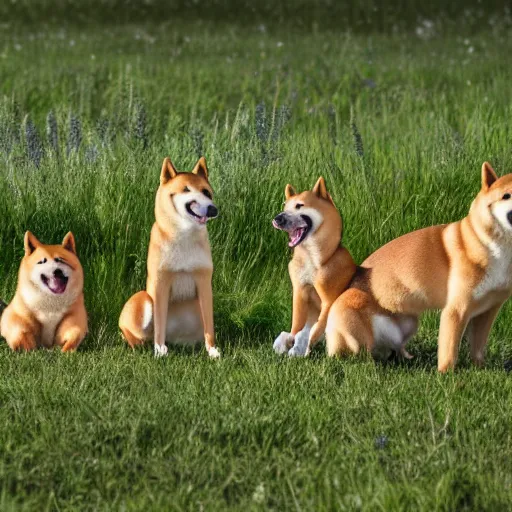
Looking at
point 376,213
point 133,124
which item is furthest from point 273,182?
point 133,124

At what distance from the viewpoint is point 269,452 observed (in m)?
4.74

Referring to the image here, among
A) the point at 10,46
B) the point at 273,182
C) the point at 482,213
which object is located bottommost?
the point at 10,46

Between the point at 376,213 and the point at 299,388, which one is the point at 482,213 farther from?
the point at 376,213

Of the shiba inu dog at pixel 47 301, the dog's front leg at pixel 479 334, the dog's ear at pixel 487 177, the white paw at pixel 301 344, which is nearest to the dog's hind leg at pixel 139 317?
the shiba inu dog at pixel 47 301

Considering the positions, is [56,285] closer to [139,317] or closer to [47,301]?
[47,301]

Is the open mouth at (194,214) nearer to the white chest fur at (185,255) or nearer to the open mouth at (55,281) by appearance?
the white chest fur at (185,255)

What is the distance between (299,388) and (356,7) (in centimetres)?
2135

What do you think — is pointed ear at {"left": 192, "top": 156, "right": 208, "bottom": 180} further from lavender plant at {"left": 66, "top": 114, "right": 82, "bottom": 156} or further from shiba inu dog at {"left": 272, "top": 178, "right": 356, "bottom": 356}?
lavender plant at {"left": 66, "top": 114, "right": 82, "bottom": 156}

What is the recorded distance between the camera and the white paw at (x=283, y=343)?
20.2 ft

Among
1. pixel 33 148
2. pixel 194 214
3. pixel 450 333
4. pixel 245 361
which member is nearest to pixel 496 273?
pixel 450 333

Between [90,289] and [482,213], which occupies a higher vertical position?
[482,213]

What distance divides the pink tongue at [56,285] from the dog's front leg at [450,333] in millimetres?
2172

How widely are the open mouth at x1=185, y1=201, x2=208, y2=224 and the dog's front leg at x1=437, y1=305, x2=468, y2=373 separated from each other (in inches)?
54.9

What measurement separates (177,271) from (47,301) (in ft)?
2.69
